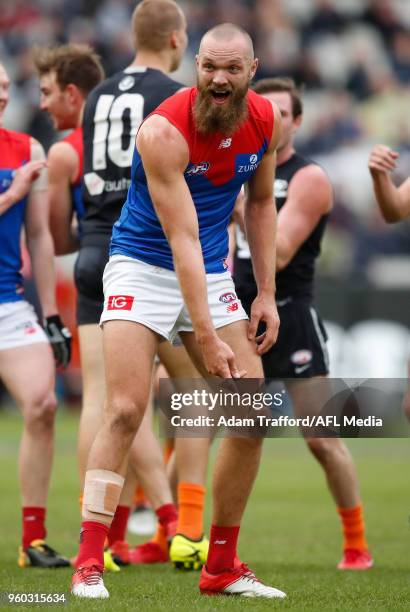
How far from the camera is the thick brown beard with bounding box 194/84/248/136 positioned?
15.3 feet

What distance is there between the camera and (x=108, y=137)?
6.19 m

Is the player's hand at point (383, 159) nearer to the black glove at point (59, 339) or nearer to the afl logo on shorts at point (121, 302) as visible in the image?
the afl logo on shorts at point (121, 302)

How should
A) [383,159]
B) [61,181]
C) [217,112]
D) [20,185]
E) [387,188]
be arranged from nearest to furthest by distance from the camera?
1. [217,112]
2. [383,159]
3. [387,188]
4. [20,185]
5. [61,181]

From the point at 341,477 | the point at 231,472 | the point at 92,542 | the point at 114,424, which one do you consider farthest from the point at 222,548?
the point at 341,477

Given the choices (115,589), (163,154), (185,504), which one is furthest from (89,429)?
Result: (163,154)

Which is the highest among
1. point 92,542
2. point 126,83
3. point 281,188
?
point 126,83

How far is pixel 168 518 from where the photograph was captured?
6305 millimetres

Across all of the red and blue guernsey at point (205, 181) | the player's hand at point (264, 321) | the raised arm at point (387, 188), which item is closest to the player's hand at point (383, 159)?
the raised arm at point (387, 188)

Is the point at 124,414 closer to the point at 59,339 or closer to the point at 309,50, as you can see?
the point at 59,339

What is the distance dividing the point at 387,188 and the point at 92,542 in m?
2.14

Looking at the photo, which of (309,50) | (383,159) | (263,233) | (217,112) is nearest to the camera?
(217,112)

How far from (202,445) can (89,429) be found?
641 mm

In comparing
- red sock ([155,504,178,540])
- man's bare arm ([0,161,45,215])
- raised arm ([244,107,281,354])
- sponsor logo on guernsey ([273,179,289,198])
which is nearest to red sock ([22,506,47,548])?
red sock ([155,504,178,540])

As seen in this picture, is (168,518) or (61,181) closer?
(168,518)
